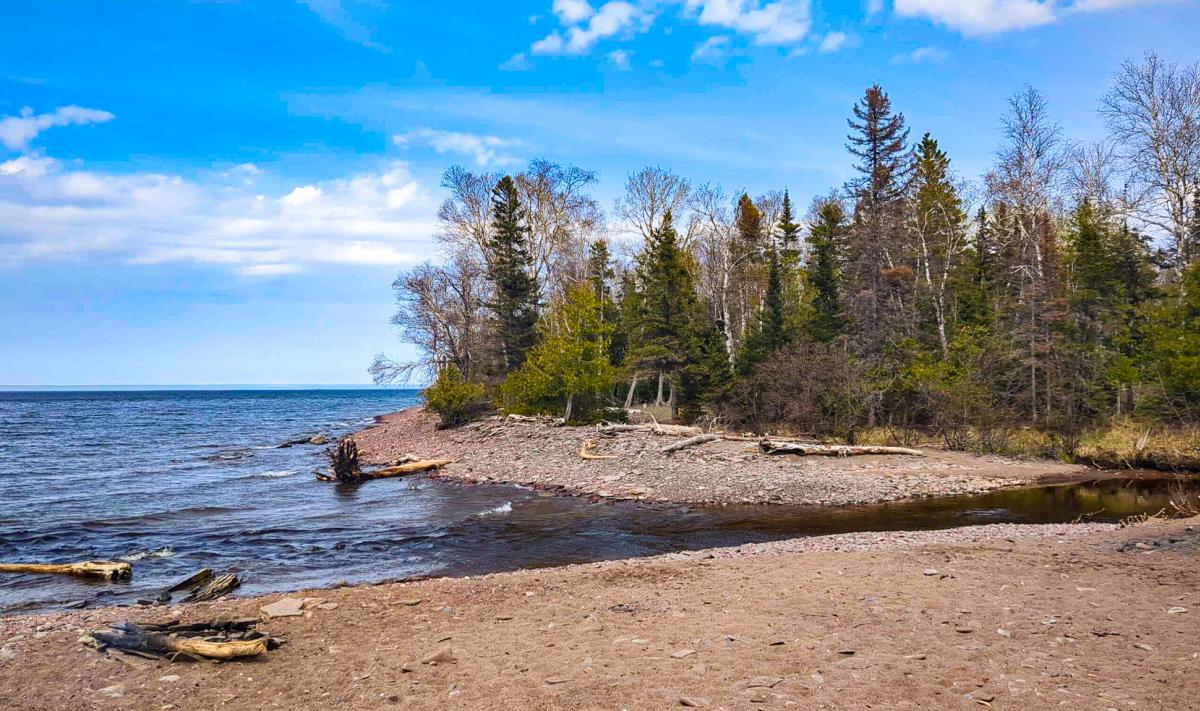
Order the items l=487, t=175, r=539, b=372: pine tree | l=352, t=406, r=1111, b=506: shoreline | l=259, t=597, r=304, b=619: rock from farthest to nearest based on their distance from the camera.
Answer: l=487, t=175, r=539, b=372: pine tree
l=352, t=406, r=1111, b=506: shoreline
l=259, t=597, r=304, b=619: rock

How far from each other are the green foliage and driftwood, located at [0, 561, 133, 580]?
867 inches

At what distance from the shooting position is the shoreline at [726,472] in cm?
2002

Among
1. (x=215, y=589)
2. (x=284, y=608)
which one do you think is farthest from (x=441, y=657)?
(x=215, y=589)

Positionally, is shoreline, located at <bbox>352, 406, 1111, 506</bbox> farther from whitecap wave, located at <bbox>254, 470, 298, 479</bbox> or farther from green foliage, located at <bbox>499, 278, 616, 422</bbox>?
green foliage, located at <bbox>499, 278, 616, 422</bbox>

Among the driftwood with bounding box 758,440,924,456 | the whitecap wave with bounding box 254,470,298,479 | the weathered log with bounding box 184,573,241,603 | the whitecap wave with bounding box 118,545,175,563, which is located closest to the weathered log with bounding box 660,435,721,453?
the driftwood with bounding box 758,440,924,456

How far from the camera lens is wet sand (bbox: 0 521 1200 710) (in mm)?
6098

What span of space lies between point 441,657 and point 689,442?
18.9 meters

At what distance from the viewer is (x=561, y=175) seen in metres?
41.8

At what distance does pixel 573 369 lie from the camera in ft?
112

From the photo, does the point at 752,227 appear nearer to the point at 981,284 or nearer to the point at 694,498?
the point at 981,284

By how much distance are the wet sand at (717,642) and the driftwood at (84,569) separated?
10.4 feet

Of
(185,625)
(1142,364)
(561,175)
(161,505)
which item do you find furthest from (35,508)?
(1142,364)

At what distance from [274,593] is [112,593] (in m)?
2.97

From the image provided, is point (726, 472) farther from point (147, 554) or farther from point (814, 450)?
point (147, 554)
